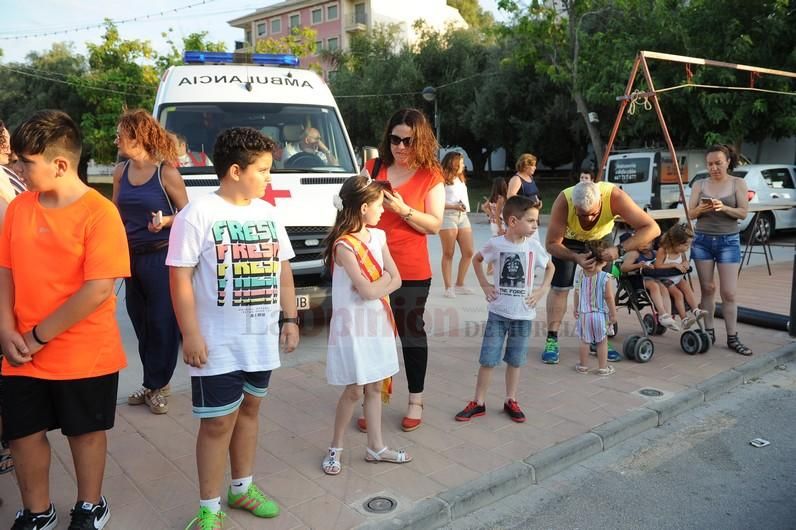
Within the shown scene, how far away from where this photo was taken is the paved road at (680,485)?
3.17 meters

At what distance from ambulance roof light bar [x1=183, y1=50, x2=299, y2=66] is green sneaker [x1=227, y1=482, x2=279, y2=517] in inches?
219

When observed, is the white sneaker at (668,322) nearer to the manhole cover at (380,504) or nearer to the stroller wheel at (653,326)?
the stroller wheel at (653,326)

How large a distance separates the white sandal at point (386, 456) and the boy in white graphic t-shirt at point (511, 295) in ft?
2.40

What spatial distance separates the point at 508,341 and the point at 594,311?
3.97ft

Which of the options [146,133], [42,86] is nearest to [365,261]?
[146,133]

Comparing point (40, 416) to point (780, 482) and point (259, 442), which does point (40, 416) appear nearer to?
point (259, 442)

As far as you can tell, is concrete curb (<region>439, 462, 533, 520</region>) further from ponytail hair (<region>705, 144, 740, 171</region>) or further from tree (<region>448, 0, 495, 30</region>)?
tree (<region>448, 0, 495, 30</region>)

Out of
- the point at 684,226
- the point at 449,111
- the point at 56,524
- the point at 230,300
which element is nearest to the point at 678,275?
the point at 684,226

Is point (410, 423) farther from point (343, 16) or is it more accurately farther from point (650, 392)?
point (343, 16)

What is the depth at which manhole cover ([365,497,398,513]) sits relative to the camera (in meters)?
3.10

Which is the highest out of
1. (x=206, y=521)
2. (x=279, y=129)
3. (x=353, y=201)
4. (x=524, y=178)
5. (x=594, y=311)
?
(x=279, y=129)

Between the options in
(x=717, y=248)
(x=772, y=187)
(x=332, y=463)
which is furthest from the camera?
(x=772, y=187)

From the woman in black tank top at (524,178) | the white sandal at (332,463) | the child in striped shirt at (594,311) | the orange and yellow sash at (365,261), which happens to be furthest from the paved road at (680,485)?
the woman in black tank top at (524,178)

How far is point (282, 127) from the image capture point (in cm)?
680
